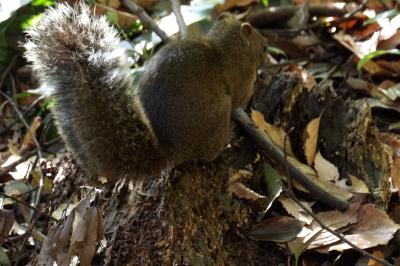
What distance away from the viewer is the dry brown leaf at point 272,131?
12.5ft

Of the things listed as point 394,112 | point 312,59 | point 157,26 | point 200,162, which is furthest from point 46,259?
point 312,59

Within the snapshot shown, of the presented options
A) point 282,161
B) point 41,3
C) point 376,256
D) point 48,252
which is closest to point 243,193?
point 282,161

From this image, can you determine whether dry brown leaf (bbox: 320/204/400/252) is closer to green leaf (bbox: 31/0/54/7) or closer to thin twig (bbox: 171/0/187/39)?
→ thin twig (bbox: 171/0/187/39)

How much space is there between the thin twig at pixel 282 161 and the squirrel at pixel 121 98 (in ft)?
0.75

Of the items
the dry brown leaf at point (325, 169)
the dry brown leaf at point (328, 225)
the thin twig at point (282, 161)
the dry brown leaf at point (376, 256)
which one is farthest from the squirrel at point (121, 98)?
the dry brown leaf at point (376, 256)

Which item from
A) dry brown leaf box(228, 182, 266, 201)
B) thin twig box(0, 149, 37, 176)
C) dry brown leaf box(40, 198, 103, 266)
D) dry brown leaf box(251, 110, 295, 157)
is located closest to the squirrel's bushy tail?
dry brown leaf box(40, 198, 103, 266)

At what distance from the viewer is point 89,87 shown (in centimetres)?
297

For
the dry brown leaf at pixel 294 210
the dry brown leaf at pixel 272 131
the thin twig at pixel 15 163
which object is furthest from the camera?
the thin twig at pixel 15 163

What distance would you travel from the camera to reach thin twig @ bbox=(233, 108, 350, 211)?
3.44 metres

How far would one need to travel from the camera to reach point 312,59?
5.41m

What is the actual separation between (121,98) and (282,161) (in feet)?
3.79

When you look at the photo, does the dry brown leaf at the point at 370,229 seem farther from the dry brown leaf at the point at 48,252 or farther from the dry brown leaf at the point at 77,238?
the dry brown leaf at the point at 48,252

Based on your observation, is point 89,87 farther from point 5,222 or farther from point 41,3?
point 41,3

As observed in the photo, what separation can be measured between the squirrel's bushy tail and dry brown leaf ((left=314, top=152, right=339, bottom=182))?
3.90 feet
